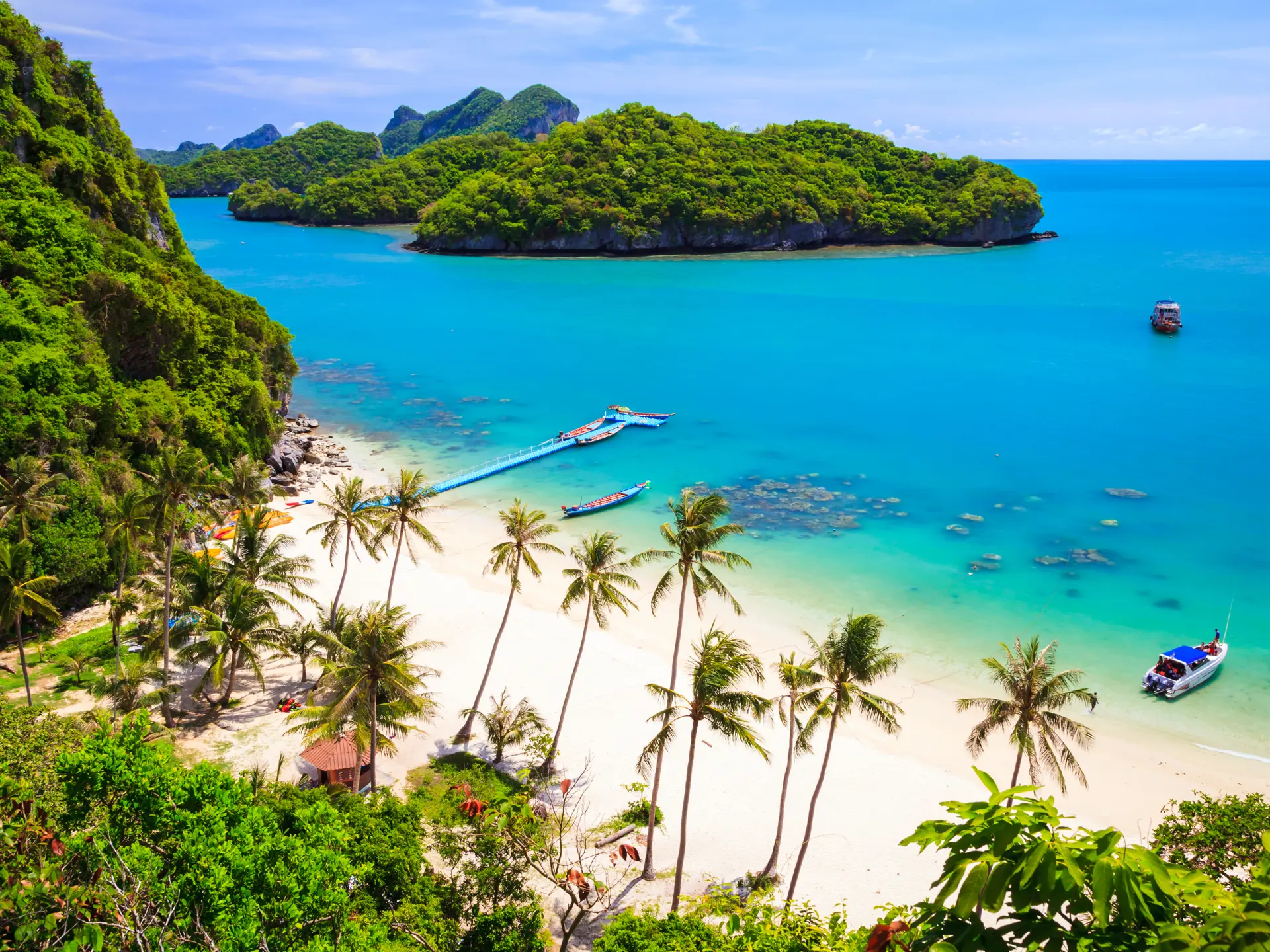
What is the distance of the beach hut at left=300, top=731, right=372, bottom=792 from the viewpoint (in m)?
25.3

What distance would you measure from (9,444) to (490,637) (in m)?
19.9

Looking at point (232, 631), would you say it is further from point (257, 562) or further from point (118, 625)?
point (118, 625)

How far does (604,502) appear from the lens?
49469 millimetres

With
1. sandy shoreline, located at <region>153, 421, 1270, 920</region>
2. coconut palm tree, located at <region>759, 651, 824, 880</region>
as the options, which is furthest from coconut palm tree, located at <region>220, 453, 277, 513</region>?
coconut palm tree, located at <region>759, 651, 824, 880</region>

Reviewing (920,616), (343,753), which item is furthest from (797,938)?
(920,616)

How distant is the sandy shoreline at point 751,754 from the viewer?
80.1 ft

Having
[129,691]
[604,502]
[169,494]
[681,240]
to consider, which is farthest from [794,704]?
[681,240]

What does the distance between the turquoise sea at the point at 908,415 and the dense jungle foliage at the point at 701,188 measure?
694 inches

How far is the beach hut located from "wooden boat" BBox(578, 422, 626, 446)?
36950 mm

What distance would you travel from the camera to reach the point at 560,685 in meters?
32.2

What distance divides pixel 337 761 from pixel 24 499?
636 inches

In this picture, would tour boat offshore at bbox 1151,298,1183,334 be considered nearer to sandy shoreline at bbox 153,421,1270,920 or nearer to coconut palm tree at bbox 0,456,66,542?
sandy shoreline at bbox 153,421,1270,920

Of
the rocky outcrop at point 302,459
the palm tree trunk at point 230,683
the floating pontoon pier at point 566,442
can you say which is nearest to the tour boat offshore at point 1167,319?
the floating pontoon pier at point 566,442

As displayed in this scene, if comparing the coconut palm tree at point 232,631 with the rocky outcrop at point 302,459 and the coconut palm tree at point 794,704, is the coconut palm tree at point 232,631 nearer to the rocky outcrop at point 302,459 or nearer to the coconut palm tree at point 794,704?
the coconut palm tree at point 794,704
